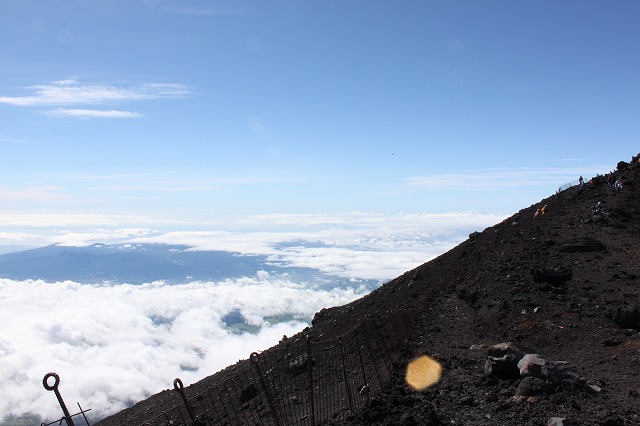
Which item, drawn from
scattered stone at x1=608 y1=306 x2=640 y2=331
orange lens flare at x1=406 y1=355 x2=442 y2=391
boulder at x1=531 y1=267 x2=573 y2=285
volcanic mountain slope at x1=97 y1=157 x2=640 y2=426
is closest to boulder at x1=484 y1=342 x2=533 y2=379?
volcanic mountain slope at x1=97 y1=157 x2=640 y2=426

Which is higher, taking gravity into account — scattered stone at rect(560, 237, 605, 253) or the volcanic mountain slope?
scattered stone at rect(560, 237, 605, 253)

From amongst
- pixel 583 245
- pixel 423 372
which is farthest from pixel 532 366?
pixel 583 245

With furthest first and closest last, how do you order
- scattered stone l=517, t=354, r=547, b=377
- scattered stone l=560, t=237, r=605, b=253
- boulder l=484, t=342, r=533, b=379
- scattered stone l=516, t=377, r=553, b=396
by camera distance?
scattered stone l=560, t=237, r=605, b=253, boulder l=484, t=342, r=533, b=379, scattered stone l=517, t=354, r=547, b=377, scattered stone l=516, t=377, r=553, b=396

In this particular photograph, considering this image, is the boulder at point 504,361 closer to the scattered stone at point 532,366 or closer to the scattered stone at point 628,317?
the scattered stone at point 532,366

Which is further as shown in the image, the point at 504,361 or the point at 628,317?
the point at 628,317

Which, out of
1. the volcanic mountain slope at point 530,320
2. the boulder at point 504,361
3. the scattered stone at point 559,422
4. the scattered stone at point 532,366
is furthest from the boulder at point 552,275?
the scattered stone at point 559,422

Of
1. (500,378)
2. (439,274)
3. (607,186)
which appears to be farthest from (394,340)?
(607,186)

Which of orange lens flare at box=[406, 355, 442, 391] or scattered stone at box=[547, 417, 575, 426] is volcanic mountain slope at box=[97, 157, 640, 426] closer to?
scattered stone at box=[547, 417, 575, 426]

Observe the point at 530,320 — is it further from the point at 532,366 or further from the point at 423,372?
the point at 532,366

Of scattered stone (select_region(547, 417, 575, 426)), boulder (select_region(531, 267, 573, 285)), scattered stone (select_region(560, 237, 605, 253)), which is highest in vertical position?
scattered stone (select_region(560, 237, 605, 253))

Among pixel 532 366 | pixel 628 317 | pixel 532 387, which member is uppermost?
pixel 532 366
